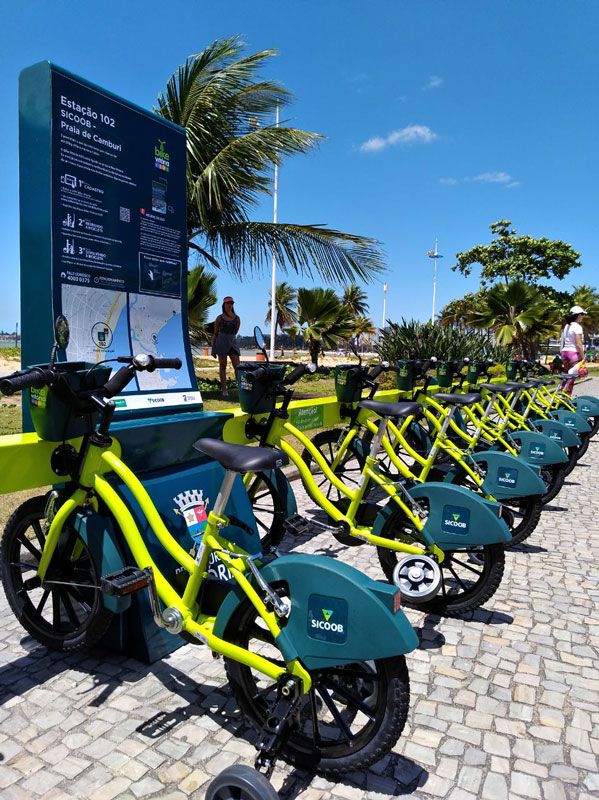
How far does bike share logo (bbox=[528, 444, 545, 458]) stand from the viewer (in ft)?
16.2

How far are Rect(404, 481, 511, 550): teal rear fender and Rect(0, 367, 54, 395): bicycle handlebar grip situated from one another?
202 cm

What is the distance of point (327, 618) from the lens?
182cm

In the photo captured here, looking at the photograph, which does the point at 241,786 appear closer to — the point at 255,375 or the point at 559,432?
the point at 255,375

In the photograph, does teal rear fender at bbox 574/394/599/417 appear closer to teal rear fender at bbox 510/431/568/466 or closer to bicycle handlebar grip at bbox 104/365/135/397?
teal rear fender at bbox 510/431/568/466

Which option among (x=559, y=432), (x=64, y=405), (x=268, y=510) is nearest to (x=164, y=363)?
(x=64, y=405)

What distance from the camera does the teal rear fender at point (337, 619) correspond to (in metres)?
1.78

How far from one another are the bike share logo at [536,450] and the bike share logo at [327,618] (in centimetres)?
370

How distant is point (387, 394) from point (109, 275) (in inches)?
118

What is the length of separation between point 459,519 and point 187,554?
1532 millimetres

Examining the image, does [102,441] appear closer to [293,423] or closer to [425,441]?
[293,423]

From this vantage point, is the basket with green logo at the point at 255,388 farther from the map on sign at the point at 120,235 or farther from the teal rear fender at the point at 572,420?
the teal rear fender at the point at 572,420

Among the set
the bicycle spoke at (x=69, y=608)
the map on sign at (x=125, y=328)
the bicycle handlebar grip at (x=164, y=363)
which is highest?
the map on sign at (x=125, y=328)

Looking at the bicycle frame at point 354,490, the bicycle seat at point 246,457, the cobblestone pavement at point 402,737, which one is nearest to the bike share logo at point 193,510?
the cobblestone pavement at point 402,737

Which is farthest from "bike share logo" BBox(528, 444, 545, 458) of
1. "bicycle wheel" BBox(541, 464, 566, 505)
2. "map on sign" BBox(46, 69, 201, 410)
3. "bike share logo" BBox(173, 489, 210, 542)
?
"bike share logo" BBox(173, 489, 210, 542)
